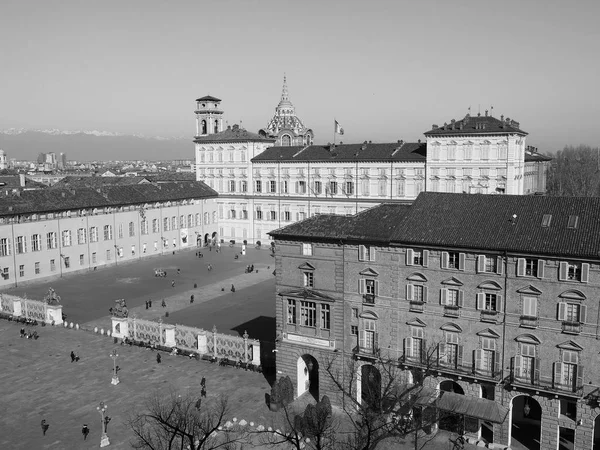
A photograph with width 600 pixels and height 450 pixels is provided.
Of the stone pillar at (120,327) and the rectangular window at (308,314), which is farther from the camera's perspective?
the stone pillar at (120,327)

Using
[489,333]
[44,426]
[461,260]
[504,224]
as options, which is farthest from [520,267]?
[44,426]

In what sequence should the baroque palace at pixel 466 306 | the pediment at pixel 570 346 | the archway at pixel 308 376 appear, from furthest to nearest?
the archway at pixel 308 376 → the baroque palace at pixel 466 306 → the pediment at pixel 570 346

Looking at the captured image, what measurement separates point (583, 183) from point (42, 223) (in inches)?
3910

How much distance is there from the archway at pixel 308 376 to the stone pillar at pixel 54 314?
28154mm

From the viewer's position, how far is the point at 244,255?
95062mm

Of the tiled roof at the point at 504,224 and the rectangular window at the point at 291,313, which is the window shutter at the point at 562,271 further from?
the rectangular window at the point at 291,313

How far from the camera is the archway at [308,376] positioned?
4075 centimetres

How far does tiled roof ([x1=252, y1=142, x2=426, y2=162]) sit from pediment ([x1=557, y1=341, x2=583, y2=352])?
5850 centimetres

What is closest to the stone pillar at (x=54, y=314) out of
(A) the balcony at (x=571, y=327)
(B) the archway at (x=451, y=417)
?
→ (B) the archway at (x=451, y=417)

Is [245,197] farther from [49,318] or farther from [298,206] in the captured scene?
[49,318]

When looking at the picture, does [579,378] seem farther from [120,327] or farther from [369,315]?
[120,327]

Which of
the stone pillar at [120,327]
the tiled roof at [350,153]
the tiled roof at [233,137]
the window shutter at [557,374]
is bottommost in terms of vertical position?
the stone pillar at [120,327]

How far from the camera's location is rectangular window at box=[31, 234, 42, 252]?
2963 inches

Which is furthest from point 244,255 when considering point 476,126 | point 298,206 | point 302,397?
point 302,397
